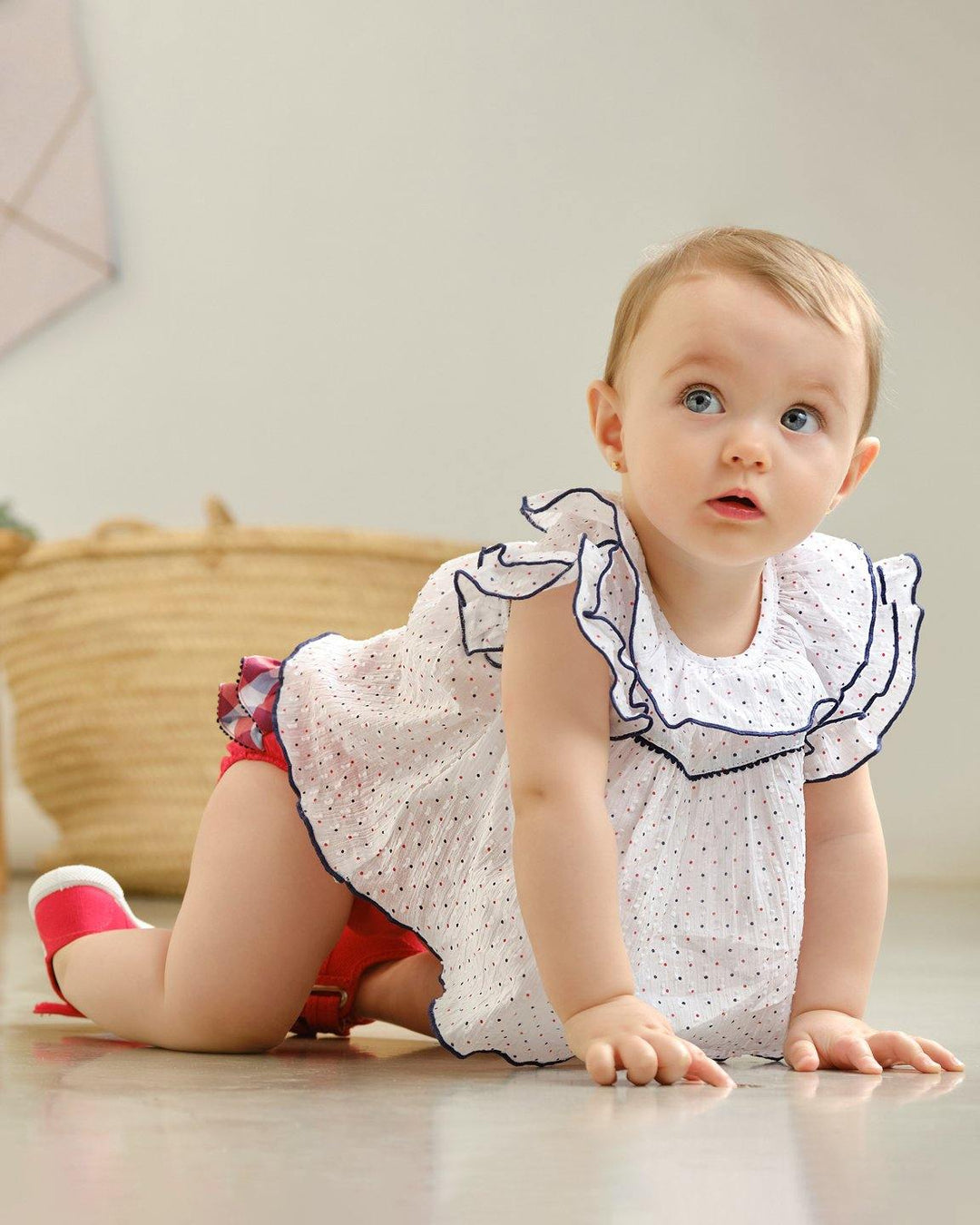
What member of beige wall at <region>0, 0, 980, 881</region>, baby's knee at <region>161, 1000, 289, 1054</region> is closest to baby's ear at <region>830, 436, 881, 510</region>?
baby's knee at <region>161, 1000, 289, 1054</region>

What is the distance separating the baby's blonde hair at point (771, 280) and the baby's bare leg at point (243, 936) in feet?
0.98

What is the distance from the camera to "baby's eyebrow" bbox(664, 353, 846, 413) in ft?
2.50

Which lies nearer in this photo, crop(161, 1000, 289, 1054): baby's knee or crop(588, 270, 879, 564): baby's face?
crop(588, 270, 879, 564): baby's face

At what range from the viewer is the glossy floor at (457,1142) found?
47 cm

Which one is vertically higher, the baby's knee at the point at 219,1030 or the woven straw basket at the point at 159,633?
the woven straw basket at the point at 159,633

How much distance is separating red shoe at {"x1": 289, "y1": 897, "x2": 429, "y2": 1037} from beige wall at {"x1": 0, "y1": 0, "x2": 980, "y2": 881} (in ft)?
5.23

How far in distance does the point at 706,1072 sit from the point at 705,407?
302mm

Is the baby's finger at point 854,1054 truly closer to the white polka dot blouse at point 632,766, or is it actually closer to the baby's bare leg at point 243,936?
the white polka dot blouse at point 632,766

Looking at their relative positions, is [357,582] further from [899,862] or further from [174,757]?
[899,862]

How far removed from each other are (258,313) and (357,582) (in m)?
0.78

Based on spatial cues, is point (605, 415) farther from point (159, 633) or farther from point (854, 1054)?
point (159, 633)

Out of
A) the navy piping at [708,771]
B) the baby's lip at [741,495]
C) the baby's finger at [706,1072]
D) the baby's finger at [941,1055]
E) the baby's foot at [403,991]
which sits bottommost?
the baby's foot at [403,991]

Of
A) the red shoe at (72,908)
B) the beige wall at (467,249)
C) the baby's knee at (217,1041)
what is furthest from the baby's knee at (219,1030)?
the beige wall at (467,249)

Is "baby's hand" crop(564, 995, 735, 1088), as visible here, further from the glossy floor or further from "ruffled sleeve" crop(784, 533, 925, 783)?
"ruffled sleeve" crop(784, 533, 925, 783)
